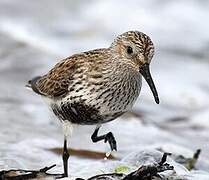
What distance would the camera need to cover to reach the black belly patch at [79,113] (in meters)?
5.47

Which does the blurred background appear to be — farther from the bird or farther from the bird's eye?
the bird's eye

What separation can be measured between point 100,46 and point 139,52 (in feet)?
22.2

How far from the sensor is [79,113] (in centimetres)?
554

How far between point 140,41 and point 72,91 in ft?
2.22

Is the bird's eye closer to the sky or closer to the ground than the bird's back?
closer to the sky

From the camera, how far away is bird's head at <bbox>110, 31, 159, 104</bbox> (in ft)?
17.3

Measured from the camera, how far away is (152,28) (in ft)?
43.0

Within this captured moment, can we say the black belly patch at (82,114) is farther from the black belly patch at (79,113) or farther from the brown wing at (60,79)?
the brown wing at (60,79)

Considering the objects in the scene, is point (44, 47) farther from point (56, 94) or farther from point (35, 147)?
point (56, 94)

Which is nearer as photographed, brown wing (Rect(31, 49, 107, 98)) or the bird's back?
the bird's back

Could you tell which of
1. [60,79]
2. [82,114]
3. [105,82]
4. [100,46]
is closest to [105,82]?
[105,82]

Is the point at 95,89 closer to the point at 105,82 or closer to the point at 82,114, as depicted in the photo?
the point at 105,82

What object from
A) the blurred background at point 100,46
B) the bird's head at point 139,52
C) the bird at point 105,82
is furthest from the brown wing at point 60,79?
the blurred background at point 100,46

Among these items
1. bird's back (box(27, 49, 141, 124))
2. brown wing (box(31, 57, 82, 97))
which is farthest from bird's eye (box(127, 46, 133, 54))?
brown wing (box(31, 57, 82, 97))
